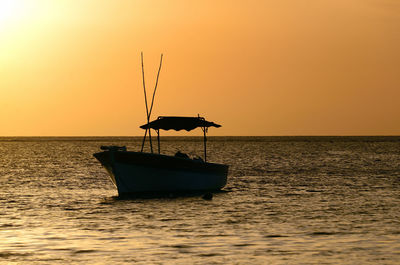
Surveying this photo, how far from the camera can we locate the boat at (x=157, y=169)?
38.5m

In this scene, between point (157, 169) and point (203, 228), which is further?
point (157, 169)

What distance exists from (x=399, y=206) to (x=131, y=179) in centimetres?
1374

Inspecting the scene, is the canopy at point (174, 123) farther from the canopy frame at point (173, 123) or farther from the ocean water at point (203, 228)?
the ocean water at point (203, 228)

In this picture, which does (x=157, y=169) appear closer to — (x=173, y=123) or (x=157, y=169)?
(x=157, y=169)

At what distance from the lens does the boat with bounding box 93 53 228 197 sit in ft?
126

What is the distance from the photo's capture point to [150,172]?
39094 mm

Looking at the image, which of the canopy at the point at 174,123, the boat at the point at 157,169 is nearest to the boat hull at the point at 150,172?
the boat at the point at 157,169

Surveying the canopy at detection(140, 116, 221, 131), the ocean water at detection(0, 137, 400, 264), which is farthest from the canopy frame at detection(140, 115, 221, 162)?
the ocean water at detection(0, 137, 400, 264)

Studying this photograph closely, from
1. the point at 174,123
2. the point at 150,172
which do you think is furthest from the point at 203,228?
the point at 174,123

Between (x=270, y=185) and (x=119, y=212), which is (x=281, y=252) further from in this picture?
(x=270, y=185)

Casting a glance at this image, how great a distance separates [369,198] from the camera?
1601 inches

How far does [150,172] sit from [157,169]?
407 millimetres

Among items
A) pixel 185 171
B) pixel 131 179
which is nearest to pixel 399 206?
pixel 185 171

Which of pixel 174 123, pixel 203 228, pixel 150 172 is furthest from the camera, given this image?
pixel 174 123
